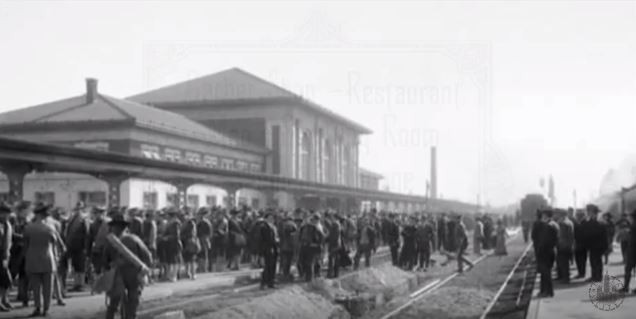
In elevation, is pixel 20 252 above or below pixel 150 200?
below

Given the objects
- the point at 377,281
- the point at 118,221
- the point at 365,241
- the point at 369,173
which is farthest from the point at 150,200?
the point at 369,173

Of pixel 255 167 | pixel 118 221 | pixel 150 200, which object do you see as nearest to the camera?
pixel 118 221

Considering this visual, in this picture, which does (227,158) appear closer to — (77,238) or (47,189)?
(47,189)

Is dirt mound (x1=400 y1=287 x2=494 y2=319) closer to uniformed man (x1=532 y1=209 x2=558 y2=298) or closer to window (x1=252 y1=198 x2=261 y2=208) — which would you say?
uniformed man (x1=532 y1=209 x2=558 y2=298)

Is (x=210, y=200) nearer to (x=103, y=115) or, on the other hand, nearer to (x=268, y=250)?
(x=103, y=115)

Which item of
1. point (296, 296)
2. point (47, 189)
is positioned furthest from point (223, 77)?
point (296, 296)

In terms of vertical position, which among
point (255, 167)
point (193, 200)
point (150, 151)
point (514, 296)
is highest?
point (150, 151)

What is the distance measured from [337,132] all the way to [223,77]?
13375 millimetres

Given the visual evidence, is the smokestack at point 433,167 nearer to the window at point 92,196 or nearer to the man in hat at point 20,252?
the window at point 92,196

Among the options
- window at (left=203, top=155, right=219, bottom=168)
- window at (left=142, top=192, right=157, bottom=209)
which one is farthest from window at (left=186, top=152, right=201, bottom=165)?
window at (left=142, top=192, right=157, bottom=209)

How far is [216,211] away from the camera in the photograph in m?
20.9

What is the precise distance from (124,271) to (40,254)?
284 cm

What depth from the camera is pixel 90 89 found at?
39.6 meters

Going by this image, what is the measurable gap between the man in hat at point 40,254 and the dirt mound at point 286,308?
3.02 metres
